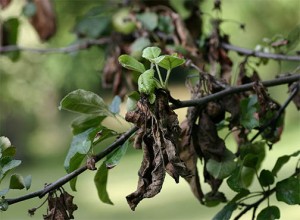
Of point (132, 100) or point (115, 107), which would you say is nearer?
point (132, 100)

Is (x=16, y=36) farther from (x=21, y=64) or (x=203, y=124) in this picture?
(x=21, y=64)

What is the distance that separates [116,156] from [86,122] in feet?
0.45

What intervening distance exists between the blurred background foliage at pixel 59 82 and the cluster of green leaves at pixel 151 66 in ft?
11.1

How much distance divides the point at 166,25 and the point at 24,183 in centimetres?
75

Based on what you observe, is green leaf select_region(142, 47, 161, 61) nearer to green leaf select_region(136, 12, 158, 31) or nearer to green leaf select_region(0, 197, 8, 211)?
green leaf select_region(0, 197, 8, 211)

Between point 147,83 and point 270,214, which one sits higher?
point 147,83

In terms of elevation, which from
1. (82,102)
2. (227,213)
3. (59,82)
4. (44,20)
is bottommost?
(59,82)

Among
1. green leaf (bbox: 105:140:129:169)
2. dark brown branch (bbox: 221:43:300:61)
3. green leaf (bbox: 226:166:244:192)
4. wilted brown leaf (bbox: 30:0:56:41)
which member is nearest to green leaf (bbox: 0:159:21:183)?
green leaf (bbox: 105:140:129:169)

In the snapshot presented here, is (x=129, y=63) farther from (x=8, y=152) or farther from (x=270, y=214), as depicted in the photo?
(x=270, y=214)

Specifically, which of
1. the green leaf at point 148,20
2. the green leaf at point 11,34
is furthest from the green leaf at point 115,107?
the green leaf at point 11,34

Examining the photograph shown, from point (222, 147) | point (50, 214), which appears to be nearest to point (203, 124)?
point (222, 147)

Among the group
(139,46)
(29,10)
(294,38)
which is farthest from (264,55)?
(29,10)

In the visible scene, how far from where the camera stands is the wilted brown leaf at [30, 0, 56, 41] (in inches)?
67.1

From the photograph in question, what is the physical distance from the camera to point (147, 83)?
0.70 m
